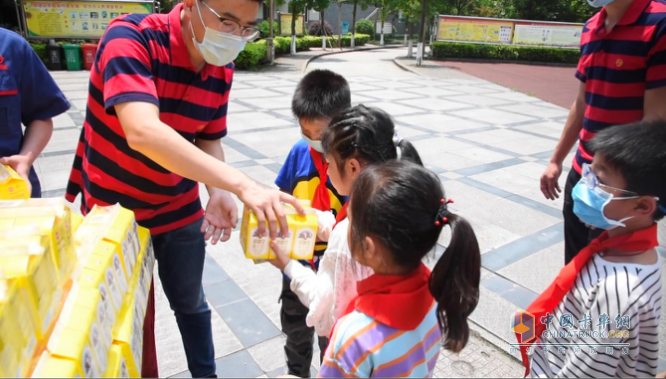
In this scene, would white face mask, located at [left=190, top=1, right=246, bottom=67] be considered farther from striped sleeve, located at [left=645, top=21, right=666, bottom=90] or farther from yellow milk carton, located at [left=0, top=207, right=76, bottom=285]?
striped sleeve, located at [left=645, top=21, right=666, bottom=90]

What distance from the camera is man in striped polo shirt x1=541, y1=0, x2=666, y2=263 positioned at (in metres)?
1.95

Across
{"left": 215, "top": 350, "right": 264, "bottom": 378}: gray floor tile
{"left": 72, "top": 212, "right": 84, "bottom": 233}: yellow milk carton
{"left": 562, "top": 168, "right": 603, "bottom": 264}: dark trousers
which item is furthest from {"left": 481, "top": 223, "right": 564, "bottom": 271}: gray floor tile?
{"left": 72, "top": 212, "right": 84, "bottom": 233}: yellow milk carton

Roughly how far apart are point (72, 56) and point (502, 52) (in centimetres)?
1618

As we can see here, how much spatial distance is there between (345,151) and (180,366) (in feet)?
4.74

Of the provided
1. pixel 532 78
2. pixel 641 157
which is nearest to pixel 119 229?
pixel 641 157

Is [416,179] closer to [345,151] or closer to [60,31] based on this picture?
[345,151]

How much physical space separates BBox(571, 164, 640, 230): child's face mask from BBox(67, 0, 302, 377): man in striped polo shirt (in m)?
1.04

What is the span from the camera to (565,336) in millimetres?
1617

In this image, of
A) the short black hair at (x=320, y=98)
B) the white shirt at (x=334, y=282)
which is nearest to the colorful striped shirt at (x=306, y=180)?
the short black hair at (x=320, y=98)

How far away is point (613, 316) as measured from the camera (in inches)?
56.9

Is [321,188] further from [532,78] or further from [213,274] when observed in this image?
[532,78]

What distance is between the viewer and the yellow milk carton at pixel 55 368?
2.49 feet

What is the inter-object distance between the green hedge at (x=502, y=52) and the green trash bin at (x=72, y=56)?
1333 centimetres

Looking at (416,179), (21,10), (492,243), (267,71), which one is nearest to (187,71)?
(416,179)
